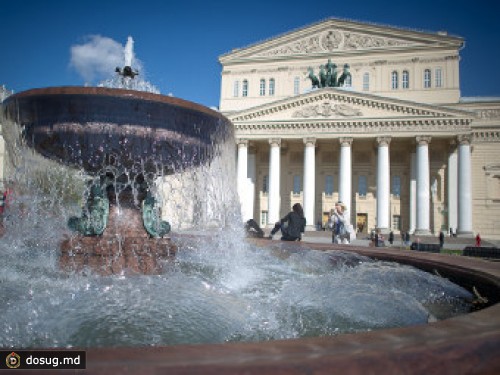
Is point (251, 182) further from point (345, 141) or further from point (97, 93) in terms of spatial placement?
point (97, 93)

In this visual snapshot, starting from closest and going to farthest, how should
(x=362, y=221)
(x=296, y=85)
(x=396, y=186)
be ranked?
1. (x=396, y=186)
2. (x=362, y=221)
3. (x=296, y=85)

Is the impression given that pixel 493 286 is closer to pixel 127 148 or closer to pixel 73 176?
pixel 127 148

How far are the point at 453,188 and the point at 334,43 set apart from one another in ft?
62.8

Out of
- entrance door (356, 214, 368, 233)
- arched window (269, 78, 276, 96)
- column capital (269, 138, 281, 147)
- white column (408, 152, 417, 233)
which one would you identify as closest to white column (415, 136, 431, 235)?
white column (408, 152, 417, 233)

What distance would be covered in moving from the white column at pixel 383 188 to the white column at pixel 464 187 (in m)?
5.45

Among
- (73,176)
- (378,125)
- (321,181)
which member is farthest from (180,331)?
(321,181)

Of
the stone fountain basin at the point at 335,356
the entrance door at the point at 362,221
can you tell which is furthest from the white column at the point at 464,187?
the stone fountain basin at the point at 335,356

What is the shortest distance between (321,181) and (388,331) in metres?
38.1

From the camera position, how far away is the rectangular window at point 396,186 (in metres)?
37.1

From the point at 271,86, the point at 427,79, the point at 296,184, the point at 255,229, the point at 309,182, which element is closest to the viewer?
the point at 255,229

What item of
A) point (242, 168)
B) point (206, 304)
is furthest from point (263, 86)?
point (206, 304)

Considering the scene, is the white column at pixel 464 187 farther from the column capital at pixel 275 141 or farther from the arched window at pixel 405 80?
the column capital at pixel 275 141

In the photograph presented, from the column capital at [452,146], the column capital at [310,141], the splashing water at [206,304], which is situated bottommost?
the splashing water at [206,304]

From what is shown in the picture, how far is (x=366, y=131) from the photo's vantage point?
110ft
